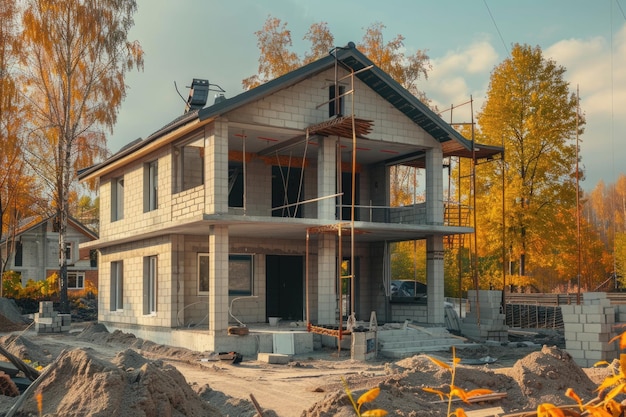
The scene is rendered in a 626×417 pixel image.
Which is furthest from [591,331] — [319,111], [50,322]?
[50,322]

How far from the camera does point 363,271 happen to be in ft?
81.6

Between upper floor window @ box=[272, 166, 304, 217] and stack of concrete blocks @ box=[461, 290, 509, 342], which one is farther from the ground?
upper floor window @ box=[272, 166, 304, 217]

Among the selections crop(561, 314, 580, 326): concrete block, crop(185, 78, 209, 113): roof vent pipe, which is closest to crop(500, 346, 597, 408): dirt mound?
crop(561, 314, 580, 326): concrete block

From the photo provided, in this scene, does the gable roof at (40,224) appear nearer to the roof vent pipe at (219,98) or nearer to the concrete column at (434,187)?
the roof vent pipe at (219,98)

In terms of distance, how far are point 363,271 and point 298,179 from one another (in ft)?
13.9

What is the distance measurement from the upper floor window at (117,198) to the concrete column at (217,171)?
27.9ft

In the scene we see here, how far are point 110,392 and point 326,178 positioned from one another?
40.7 ft

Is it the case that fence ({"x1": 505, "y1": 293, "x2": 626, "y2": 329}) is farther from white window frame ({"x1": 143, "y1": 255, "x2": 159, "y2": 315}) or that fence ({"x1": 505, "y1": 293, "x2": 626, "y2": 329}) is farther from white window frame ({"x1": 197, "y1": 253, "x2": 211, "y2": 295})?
white window frame ({"x1": 143, "y1": 255, "x2": 159, "y2": 315})

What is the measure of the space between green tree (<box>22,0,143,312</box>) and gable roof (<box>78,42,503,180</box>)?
779 centimetres

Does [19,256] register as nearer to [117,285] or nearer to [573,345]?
[117,285]

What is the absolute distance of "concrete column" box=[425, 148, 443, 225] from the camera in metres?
21.6

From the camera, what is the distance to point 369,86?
20.8 meters

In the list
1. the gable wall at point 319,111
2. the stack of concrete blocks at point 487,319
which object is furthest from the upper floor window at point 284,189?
the stack of concrete blocks at point 487,319

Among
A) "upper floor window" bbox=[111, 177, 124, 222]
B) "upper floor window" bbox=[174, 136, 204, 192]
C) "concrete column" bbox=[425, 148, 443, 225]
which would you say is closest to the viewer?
"upper floor window" bbox=[174, 136, 204, 192]
